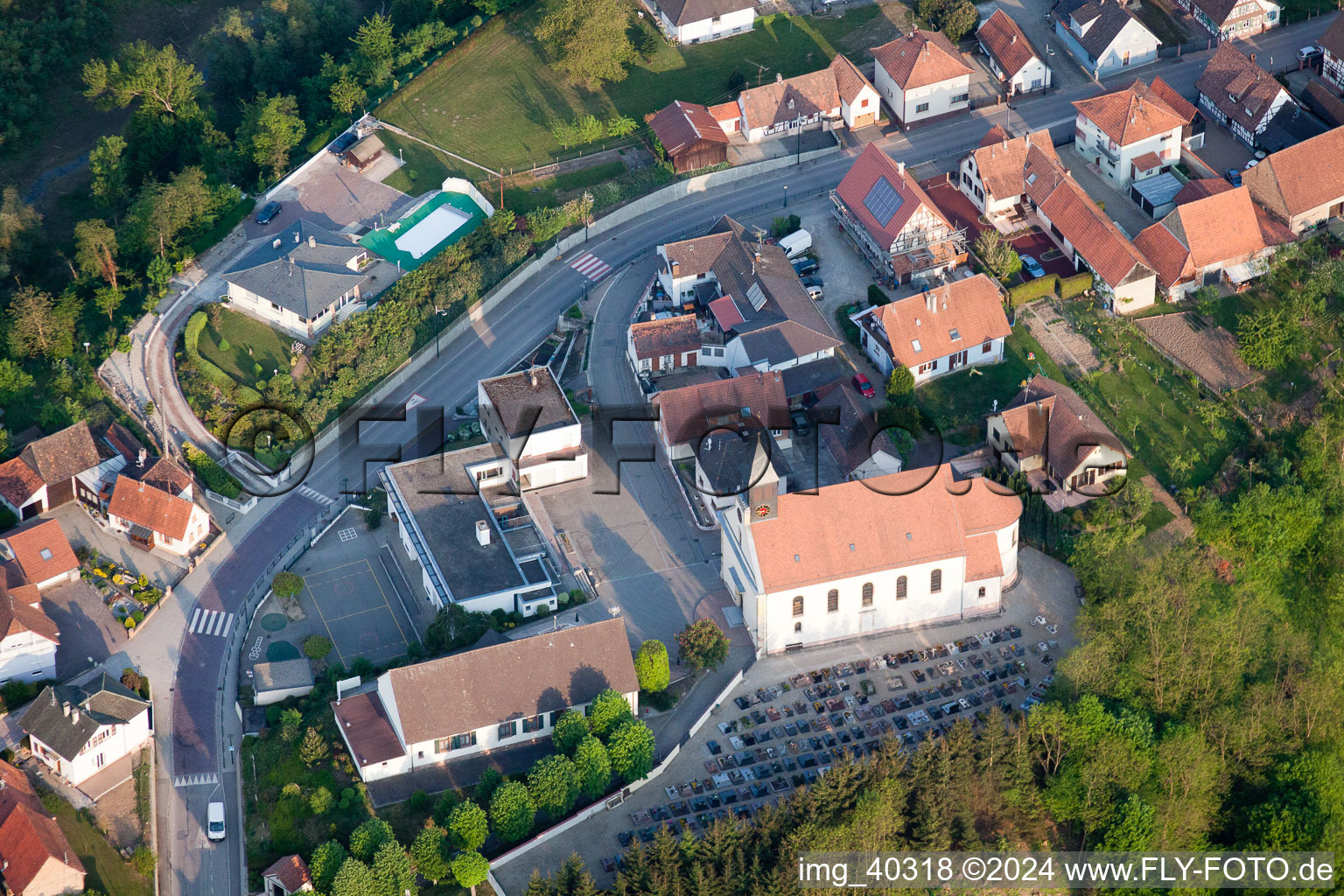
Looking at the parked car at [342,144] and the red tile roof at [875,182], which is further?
the parked car at [342,144]

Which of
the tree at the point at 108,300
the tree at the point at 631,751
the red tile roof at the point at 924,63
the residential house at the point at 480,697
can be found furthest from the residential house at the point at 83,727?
the red tile roof at the point at 924,63

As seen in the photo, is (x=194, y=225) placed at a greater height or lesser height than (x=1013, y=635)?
greater

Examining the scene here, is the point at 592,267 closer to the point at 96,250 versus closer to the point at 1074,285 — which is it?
the point at 1074,285

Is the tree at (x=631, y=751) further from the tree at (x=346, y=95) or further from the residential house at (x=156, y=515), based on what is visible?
the tree at (x=346, y=95)

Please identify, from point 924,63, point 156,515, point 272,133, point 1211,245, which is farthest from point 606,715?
point 272,133

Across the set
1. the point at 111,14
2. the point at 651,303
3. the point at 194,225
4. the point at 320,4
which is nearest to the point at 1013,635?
the point at 651,303

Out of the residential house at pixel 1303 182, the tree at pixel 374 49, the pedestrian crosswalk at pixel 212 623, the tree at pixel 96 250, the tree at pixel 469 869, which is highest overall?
the tree at pixel 374 49

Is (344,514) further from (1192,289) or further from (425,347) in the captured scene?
(1192,289)
